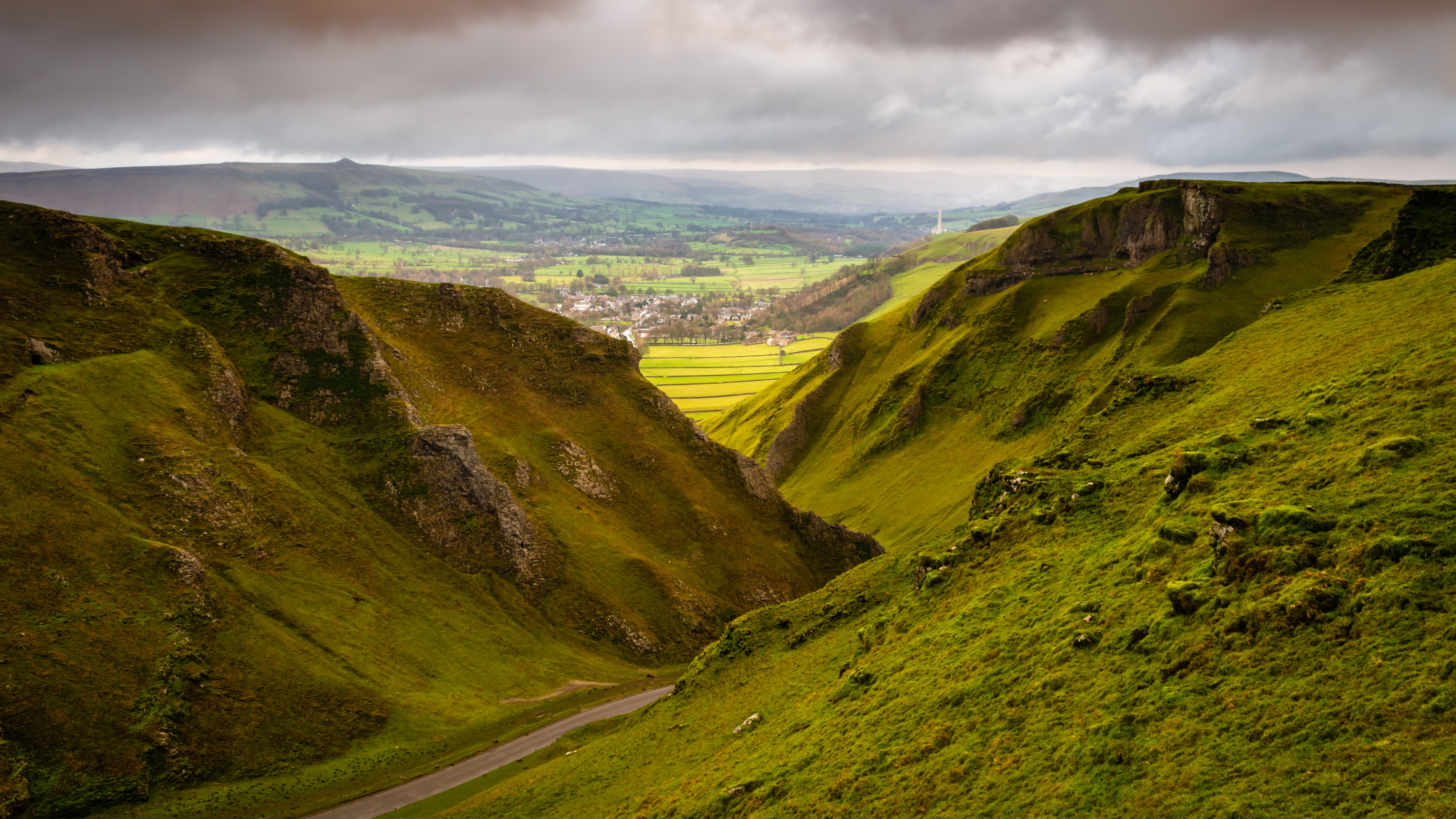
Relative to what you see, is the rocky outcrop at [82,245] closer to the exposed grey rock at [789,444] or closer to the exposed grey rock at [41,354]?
the exposed grey rock at [41,354]

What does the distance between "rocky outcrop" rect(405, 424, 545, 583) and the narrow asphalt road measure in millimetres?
23222

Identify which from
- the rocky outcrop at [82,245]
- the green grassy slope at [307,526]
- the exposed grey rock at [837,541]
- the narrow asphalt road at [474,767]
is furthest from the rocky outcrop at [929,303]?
the rocky outcrop at [82,245]

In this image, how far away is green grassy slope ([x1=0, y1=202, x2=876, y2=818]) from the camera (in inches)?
2240

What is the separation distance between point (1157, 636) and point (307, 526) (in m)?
79.5

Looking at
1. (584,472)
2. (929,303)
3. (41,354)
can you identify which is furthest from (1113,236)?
(41,354)

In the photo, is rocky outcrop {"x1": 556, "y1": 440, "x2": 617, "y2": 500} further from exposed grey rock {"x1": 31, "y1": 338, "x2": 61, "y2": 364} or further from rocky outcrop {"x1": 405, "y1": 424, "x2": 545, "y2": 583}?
exposed grey rock {"x1": 31, "y1": 338, "x2": 61, "y2": 364}

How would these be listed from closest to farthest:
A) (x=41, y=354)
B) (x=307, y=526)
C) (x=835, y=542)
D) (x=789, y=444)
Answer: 1. (x=41, y=354)
2. (x=307, y=526)
3. (x=835, y=542)
4. (x=789, y=444)

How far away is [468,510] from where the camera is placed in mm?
92000

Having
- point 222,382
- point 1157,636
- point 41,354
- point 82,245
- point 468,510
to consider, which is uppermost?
point 82,245

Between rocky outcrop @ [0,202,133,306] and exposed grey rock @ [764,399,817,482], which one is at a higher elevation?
rocky outcrop @ [0,202,133,306]

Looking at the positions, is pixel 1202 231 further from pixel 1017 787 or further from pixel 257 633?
pixel 257 633

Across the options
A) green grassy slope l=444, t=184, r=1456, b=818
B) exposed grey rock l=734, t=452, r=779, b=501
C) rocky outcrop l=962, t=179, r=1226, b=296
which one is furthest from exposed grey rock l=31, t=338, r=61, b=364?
rocky outcrop l=962, t=179, r=1226, b=296

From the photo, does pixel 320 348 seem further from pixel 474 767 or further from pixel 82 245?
pixel 474 767

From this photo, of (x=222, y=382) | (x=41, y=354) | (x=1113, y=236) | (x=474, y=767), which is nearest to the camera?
A: (x=474, y=767)
